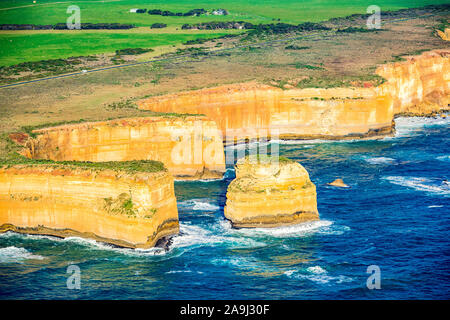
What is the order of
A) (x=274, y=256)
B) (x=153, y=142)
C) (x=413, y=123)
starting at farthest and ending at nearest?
1. (x=413, y=123)
2. (x=153, y=142)
3. (x=274, y=256)

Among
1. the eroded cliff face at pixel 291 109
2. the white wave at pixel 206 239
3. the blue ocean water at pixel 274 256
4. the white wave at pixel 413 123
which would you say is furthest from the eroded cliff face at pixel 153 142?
the white wave at pixel 413 123

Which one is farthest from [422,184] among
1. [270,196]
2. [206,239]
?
[206,239]

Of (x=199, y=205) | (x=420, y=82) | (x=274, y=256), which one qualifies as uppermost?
(x=420, y=82)

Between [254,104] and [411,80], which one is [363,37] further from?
[254,104]

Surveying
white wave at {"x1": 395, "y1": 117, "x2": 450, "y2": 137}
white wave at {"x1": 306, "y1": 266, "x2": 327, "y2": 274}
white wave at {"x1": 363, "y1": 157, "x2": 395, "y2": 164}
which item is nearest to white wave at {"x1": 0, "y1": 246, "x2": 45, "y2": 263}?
white wave at {"x1": 306, "y1": 266, "x2": 327, "y2": 274}

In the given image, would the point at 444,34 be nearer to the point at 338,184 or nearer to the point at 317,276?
the point at 338,184
